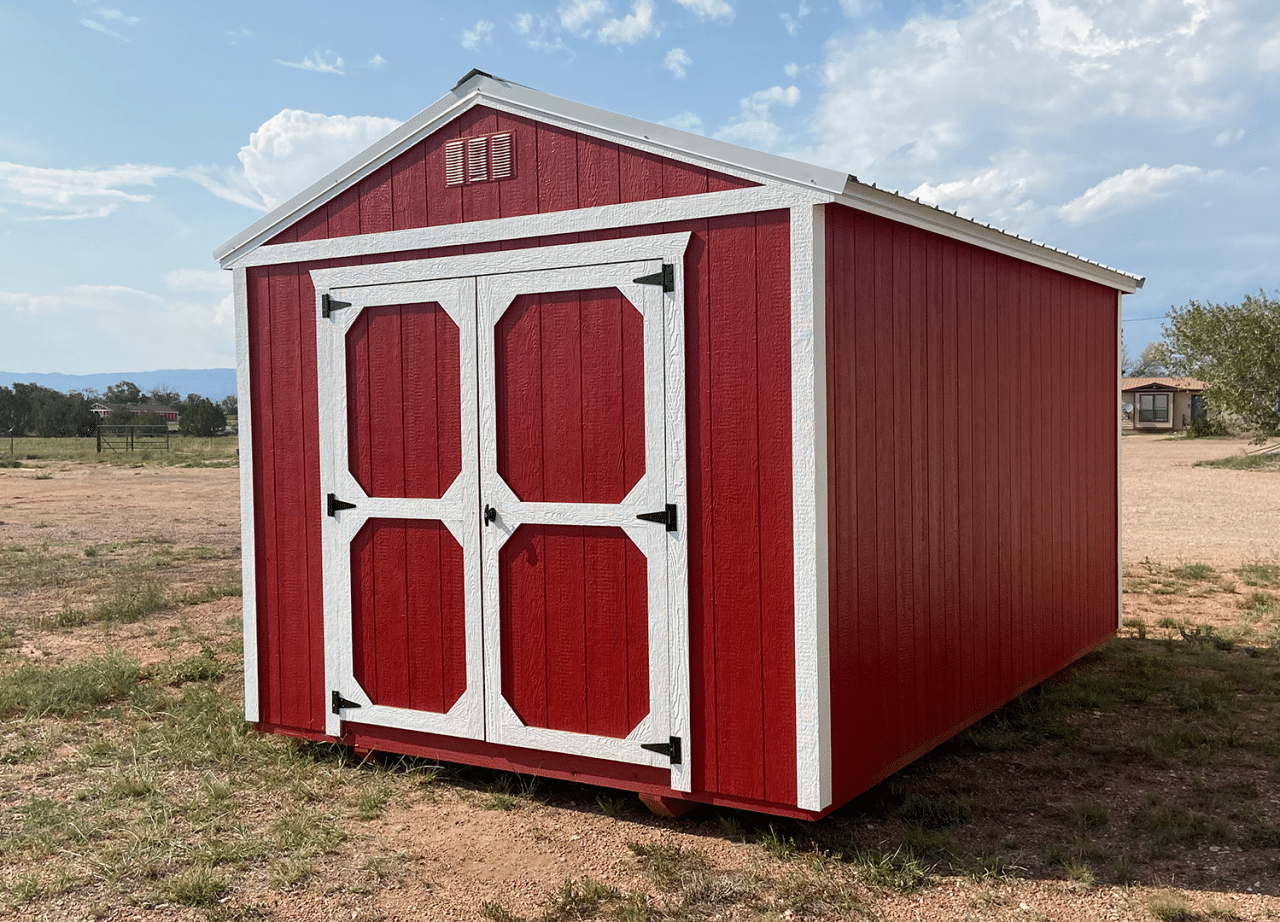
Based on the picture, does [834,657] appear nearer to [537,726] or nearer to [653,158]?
[537,726]

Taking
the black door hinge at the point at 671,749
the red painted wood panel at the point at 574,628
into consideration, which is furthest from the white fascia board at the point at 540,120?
the black door hinge at the point at 671,749

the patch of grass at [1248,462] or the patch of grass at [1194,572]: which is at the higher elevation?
the patch of grass at [1248,462]

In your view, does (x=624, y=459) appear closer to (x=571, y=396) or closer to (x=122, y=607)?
(x=571, y=396)

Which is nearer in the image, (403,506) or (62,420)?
(403,506)

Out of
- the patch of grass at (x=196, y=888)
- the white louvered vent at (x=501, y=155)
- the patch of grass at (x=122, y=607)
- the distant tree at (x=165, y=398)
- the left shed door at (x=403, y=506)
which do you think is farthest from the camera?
the distant tree at (x=165, y=398)

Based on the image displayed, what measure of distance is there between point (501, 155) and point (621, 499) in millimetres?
1703

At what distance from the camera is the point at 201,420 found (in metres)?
52.8

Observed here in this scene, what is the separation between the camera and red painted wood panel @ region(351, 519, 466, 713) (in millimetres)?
5293

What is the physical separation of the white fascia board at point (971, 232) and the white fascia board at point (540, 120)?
0.28 meters

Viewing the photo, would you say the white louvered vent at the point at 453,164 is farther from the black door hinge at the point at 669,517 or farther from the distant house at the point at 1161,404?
the distant house at the point at 1161,404

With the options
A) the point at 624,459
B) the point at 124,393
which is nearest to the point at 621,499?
the point at 624,459

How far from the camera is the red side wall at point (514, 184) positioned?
470cm

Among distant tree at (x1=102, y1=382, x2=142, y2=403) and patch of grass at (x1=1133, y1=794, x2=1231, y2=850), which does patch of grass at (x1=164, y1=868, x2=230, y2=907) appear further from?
distant tree at (x1=102, y1=382, x2=142, y2=403)

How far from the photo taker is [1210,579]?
1107 centimetres
